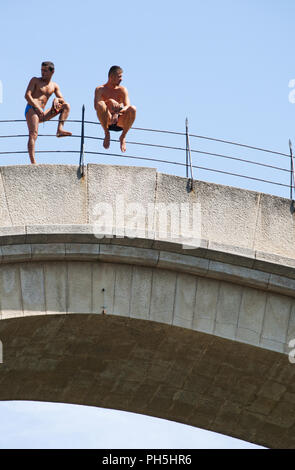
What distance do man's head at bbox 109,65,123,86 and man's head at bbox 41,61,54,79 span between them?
3.51ft

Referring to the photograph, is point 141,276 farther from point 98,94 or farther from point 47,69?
point 47,69

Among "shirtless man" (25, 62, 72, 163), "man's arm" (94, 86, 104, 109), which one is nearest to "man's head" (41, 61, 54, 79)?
"shirtless man" (25, 62, 72, 163)

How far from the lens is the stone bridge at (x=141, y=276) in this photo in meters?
17.0

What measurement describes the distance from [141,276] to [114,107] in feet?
10.3

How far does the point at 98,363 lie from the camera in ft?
61.6

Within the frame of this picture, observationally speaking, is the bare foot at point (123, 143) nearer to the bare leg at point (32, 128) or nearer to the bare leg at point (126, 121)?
the bare leg at point (126, 121)

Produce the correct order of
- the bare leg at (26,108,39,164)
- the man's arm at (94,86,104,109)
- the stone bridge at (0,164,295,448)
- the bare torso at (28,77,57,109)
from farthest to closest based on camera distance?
the man's arm at (94,86,104,109) < the bare torso at (28,77,57,109) < the bare leg at (26,108,39,164) < the stone bridge at (0,164,295,448)

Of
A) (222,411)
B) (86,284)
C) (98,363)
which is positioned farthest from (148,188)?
(222,411)

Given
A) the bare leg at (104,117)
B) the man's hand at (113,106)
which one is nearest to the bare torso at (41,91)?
the bare leg at (104,117)

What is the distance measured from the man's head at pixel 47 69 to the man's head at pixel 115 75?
107 centimetres

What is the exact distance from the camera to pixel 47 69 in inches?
707

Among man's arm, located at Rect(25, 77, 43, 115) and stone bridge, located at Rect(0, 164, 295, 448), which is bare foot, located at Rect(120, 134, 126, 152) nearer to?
stone bridge, located at Rect(0, 164, 295, 448)

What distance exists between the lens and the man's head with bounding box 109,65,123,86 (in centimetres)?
1814

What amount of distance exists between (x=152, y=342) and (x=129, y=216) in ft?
7.82
